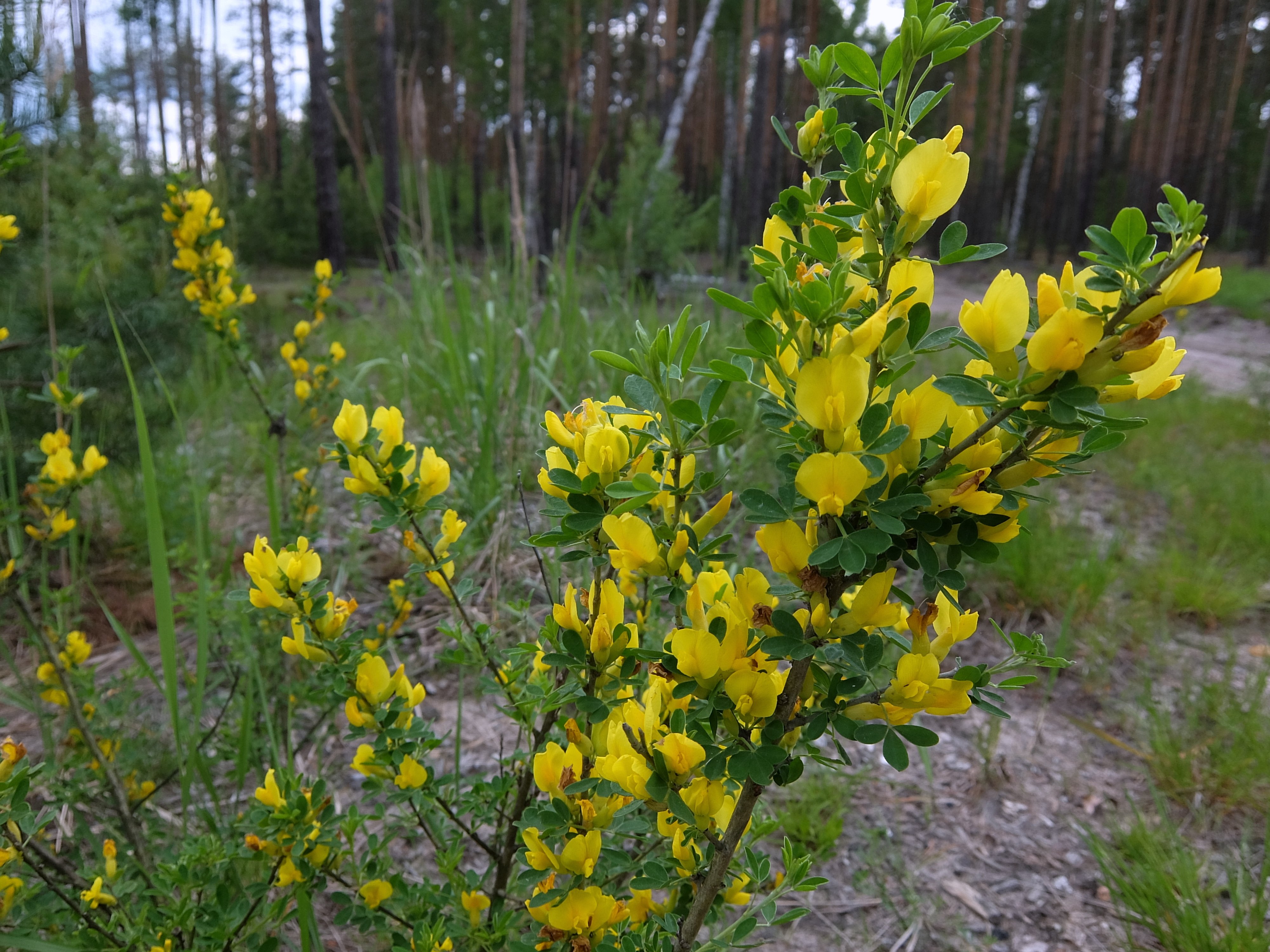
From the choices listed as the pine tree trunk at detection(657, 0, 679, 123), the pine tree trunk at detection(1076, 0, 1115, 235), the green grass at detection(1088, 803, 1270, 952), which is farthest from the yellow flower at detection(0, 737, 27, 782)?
the pine tree trunk at detection(1076, 0, 1115, 235)

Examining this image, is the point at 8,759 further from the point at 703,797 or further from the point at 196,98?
the point at 196,98

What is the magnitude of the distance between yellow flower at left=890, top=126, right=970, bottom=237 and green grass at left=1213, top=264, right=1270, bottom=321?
10764mm

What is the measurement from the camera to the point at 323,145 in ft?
26.0

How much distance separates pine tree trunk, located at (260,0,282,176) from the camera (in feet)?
40.3

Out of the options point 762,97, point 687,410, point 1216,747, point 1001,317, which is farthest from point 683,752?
point 762,97

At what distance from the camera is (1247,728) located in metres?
1.49

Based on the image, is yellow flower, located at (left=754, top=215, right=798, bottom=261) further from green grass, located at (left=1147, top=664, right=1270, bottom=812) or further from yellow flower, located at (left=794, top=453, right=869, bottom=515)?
green grass, located at (left=1147, top=664, right=1270, bottom=812)

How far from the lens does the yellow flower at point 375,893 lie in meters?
0.88

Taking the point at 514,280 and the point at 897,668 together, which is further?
the point at 514,280

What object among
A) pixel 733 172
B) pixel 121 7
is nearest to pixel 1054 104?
pixel 733 172

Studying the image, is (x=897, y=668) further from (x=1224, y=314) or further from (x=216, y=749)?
(x=1224, y=314)

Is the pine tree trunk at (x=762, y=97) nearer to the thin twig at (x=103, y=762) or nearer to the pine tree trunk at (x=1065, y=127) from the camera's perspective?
the thin twig at (x=103, y=762)

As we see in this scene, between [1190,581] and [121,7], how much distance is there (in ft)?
29.9

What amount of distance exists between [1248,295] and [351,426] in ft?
43.6
